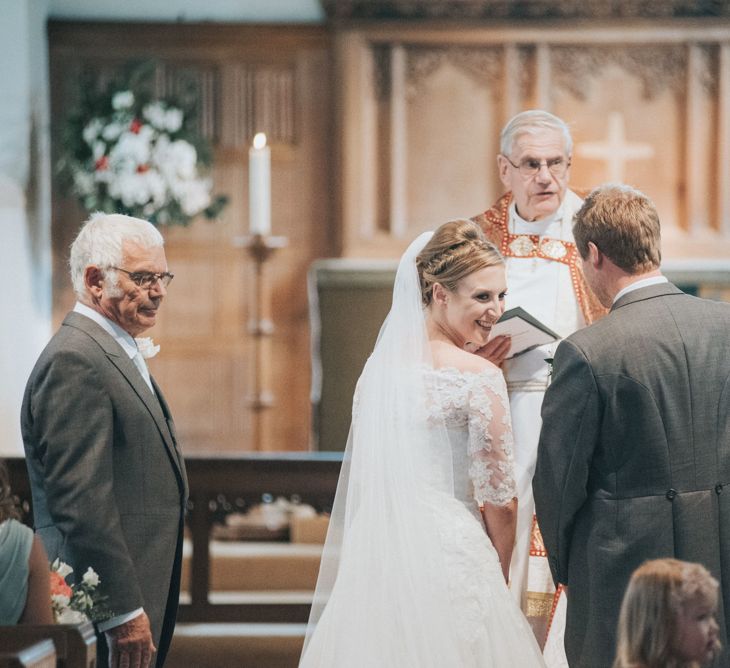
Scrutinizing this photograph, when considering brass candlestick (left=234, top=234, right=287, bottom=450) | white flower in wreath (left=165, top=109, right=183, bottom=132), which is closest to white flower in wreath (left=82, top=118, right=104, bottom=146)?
white flower in wreath (left=165, top=109, right=183, bottom=132)

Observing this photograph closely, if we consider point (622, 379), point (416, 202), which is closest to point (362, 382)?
point (622, 379)

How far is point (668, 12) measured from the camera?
7.02 m

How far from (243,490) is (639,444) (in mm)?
2887

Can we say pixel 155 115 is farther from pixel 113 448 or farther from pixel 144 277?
pixel 113 448

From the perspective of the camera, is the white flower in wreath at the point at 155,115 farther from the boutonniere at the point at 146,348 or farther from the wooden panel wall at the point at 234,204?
the boutonniere at the point at 146,348

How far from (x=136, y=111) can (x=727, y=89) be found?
11.4 feet

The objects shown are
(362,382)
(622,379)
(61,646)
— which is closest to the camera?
(61,646)

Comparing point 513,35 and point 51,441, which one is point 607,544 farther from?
point 513,35

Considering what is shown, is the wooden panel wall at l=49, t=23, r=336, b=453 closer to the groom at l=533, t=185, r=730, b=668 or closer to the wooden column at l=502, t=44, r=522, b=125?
the wooden column at l=502, t=44, r=522, b=125

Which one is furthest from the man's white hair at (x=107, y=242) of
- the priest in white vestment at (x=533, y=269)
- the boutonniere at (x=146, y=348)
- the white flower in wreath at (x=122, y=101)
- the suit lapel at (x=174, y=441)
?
the white flower in wreath at (x=122, y=101)

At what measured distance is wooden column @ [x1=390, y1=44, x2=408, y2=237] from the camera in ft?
22.9

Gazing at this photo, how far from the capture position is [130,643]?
322cm

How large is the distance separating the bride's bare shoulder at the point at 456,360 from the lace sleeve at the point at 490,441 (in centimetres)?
4

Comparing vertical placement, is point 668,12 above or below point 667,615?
above
